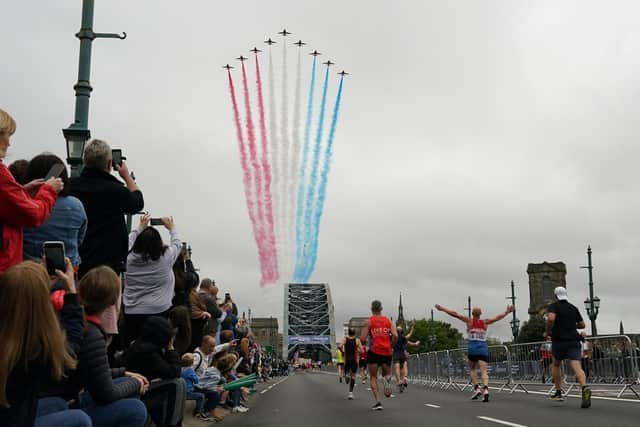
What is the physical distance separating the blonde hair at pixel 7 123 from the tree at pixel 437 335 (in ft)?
431

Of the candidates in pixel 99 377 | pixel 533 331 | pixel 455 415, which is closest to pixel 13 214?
pixel 99 377

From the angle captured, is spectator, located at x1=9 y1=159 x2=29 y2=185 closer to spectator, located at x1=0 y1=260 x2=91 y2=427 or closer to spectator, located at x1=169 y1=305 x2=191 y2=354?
spectator, located at x1=169 y1=305 x2=191 y2=354

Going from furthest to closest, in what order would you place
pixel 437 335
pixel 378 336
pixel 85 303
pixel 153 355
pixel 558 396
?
1. pixel 437 335
2. pixel 378 336
3. pixel 558 396
4. pixel 153 355
5. pixel 85 303

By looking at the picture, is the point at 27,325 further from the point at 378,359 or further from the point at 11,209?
the point at 378,359

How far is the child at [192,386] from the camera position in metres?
9.24

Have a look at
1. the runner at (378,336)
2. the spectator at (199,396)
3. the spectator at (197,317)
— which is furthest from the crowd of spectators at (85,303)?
the runner at (378,336)

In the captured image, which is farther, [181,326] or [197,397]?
[197,397]

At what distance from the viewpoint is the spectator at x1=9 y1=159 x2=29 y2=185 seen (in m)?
5.99

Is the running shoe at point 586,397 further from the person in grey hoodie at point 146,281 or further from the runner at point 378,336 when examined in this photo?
the person in grey hoodie at point 146,281

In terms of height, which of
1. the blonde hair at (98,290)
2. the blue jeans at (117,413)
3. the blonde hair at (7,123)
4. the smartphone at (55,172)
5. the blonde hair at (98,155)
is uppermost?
the blonde hair at (98,155)

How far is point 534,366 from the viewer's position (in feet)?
69.5

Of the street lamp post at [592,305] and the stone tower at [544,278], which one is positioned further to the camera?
the stone tower at [544,278]

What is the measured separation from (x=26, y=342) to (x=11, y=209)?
4.18 feet

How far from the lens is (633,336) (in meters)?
15.9
